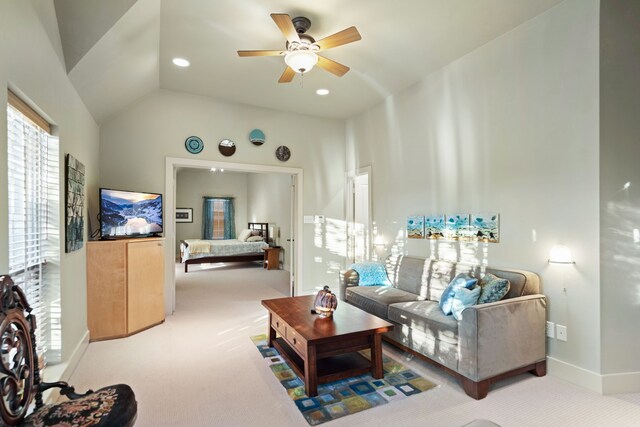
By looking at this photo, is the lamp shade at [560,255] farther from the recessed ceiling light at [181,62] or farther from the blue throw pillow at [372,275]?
the recessed ceiling light at [181,62]

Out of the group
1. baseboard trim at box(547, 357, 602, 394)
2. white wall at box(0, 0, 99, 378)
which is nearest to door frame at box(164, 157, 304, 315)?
white wall at box(0, 0, 99, 378)

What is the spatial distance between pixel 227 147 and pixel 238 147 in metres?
0.17

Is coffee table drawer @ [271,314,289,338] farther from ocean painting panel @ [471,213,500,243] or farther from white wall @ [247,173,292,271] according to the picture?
white wall @ [247,173,292,271]

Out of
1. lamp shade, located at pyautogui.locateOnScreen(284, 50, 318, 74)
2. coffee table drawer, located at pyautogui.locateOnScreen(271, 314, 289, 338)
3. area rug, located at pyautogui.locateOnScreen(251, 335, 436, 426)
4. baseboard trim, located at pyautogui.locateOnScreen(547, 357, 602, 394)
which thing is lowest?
area rug, located at pyautogui.locateOnScreen(251, 335, 436, 426)

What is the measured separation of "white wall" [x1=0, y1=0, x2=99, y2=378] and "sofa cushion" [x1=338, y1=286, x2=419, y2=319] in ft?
8.89

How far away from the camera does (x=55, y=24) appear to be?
2.28 meters

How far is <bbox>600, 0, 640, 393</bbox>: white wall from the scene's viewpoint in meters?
2.45

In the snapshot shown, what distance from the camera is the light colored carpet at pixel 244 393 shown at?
209cm

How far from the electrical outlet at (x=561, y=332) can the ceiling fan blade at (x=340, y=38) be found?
2.85 m

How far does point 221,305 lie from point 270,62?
3374 millimetres

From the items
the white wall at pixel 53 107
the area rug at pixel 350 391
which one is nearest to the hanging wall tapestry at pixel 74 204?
the white wall at pixel 53 107

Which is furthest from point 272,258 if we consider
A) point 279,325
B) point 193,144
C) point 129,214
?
point 279,325

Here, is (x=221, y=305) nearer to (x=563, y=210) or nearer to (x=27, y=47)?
(x=27, y=47)

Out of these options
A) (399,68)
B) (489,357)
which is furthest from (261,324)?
(399,68)
